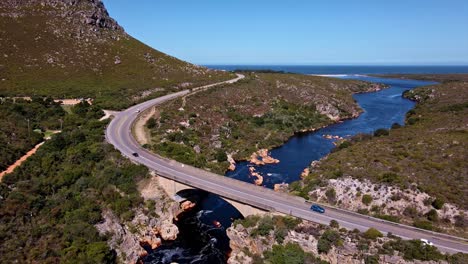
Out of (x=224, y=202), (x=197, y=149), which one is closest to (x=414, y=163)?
(x=224, y=202)

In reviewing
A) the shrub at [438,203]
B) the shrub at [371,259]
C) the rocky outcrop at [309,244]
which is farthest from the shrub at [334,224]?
the shrub at [438,203]

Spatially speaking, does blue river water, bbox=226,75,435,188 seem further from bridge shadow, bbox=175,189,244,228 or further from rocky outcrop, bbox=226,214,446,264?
rocky outcrop, bbox=226,214,446,264

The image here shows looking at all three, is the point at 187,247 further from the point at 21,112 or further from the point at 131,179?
the point at 21,112

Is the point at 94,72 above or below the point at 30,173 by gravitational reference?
above

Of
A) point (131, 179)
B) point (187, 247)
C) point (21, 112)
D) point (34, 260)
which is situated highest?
point (21, 112)

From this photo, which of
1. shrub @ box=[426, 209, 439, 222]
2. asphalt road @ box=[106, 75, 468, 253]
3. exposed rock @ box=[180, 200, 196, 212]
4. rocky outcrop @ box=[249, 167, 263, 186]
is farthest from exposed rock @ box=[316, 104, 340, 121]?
exposed rock @ box=[180, 200, 196, 212]

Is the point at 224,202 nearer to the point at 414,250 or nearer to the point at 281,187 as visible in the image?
the point at 281,187

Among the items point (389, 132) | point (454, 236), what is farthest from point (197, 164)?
point (389, 132)
